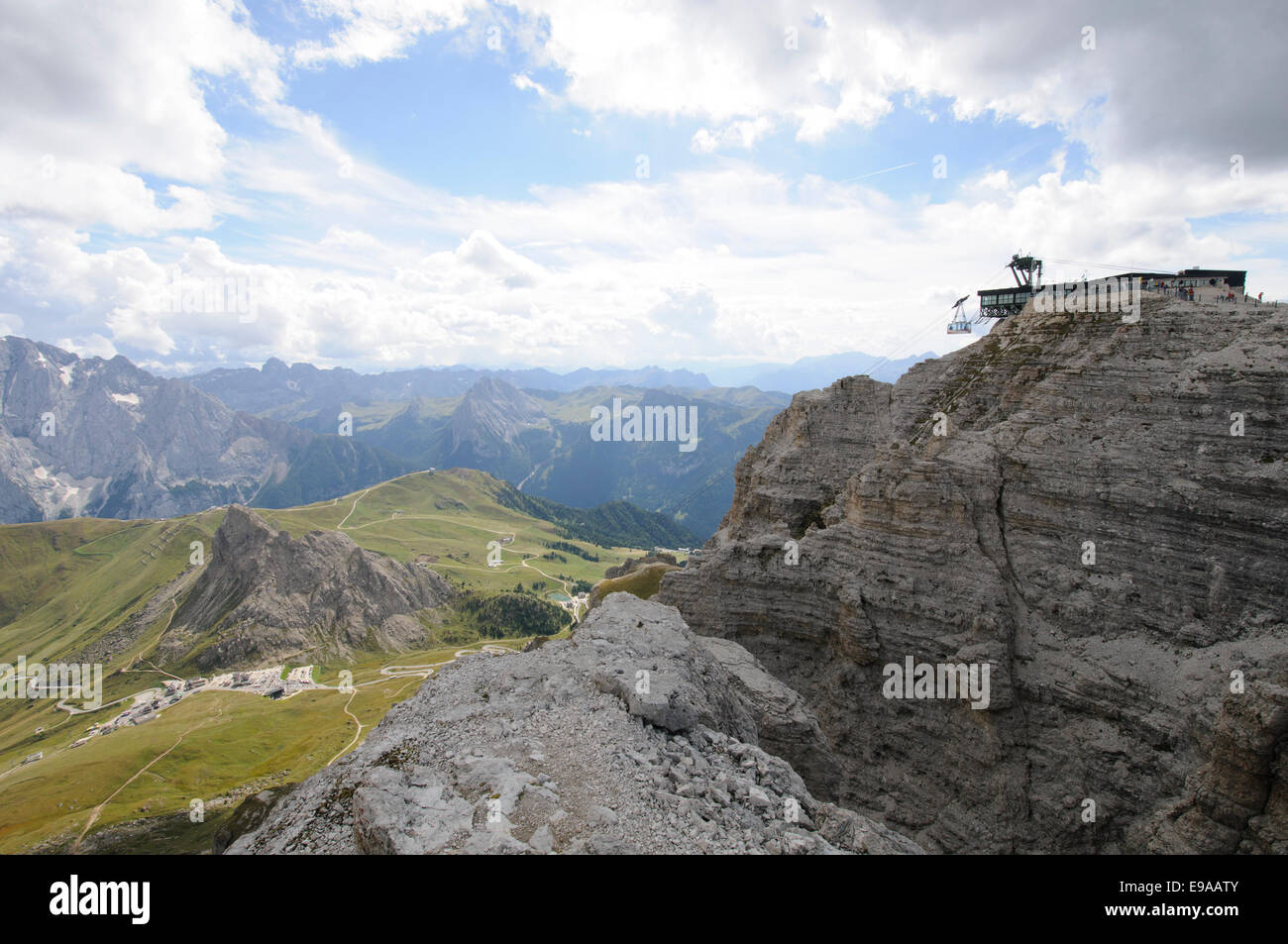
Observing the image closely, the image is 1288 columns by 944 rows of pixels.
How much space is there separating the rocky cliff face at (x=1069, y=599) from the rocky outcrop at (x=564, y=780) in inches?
516

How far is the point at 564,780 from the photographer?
17547mm

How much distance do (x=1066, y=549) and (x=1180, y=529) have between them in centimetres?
542

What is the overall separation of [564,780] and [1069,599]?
3328 centimetres

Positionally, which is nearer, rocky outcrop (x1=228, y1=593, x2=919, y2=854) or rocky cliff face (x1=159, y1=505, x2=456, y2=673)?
rocky outcrop (x1=228, y1=593, x2=919, y2=854)

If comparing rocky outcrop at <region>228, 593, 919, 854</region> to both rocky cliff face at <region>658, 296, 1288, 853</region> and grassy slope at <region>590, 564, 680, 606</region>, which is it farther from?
grassy slope at <region>590, 564, 680, 606</region>

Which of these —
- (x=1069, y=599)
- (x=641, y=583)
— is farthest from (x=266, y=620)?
(x=1069, y=599)

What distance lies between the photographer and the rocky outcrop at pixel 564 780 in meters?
15.6

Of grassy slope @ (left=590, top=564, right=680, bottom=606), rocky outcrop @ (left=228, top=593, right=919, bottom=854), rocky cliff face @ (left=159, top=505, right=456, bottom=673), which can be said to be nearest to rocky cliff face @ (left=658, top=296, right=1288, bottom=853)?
rocky outcrop @ (left=228, top=593, right=919, bottom=854)

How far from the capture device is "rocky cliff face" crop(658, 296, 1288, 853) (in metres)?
31.0

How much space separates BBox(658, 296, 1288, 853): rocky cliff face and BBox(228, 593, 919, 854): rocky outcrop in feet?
43.0

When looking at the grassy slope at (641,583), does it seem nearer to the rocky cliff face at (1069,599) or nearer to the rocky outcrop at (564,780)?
the rocky cliff face at (1069,599)
